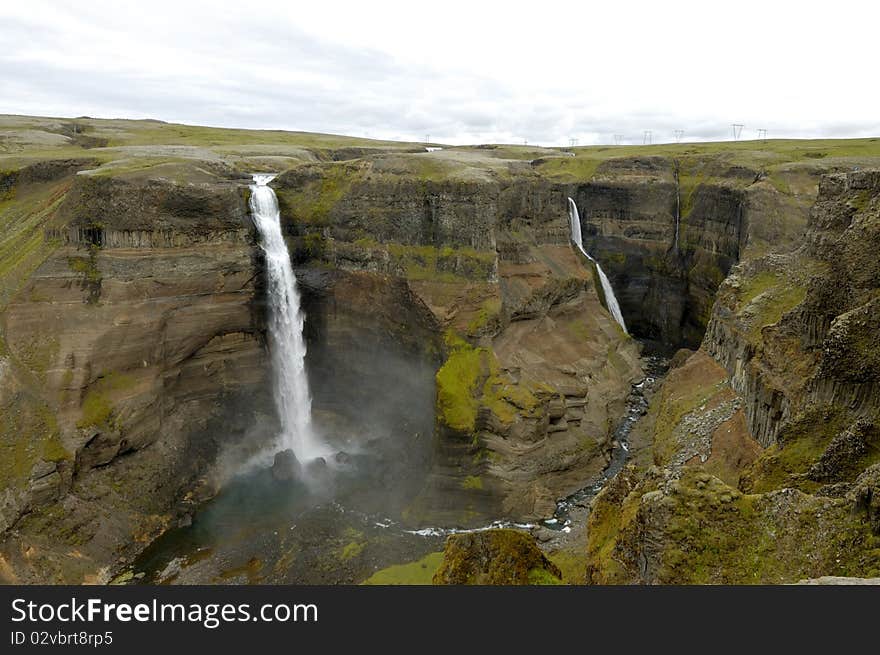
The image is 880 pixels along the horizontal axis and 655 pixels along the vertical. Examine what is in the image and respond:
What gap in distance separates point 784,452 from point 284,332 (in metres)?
37.9

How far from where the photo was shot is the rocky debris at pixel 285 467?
42478mm

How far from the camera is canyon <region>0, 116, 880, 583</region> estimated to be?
25.5 m

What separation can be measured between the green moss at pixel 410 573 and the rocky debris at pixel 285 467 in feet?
40.7

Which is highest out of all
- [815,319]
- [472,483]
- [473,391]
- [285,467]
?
[815,319]

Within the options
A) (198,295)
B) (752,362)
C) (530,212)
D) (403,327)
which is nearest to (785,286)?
(752,362)

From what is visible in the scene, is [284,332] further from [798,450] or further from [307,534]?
[798,450]

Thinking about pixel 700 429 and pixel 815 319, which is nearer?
pixel 815 319

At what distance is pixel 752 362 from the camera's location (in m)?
23.2

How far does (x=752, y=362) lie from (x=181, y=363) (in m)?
36.9

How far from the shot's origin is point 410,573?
32000 mm

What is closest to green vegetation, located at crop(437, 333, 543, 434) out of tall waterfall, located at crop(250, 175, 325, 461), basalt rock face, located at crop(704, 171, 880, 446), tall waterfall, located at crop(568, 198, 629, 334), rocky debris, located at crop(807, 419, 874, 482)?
tall waterfall, located at crop(250, 175, 325, 461)

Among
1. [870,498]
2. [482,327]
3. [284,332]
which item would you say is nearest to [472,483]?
[482,327]

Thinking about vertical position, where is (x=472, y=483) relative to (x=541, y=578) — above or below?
below

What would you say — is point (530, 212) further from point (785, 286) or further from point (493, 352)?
point (785, 286)
